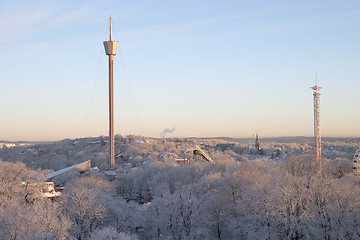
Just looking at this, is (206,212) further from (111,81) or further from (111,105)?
(111,81)

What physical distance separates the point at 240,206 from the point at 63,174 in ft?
160

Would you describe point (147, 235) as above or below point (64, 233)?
below

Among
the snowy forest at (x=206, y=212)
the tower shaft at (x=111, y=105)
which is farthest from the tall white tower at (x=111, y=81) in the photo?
the snowy forest at (x=206, y=212)

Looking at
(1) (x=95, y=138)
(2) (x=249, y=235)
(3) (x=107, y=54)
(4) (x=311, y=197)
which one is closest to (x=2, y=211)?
(2) (x=249, y=235)

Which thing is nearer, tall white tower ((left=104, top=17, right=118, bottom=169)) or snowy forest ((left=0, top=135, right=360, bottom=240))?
snowy forest ((left=0, top=135, right=360, bottom=240))

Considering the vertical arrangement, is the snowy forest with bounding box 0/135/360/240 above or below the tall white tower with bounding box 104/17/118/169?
below

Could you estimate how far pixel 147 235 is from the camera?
50125 mm

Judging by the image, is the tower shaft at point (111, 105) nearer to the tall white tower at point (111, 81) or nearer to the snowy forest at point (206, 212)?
the tall white tower at point (111, 81)

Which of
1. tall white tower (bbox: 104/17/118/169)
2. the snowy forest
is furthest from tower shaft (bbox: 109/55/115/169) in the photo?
the snowy forest

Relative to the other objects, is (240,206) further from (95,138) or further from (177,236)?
(95,138)

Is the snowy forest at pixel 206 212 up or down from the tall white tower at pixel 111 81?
down

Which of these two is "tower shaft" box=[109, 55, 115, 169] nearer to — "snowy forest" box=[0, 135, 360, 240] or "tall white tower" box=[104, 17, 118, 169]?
"tall white tower" box=[104, 17, 118, 169]

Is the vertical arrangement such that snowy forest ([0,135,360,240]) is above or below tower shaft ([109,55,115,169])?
below

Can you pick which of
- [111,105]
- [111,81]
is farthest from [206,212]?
[111,81]
